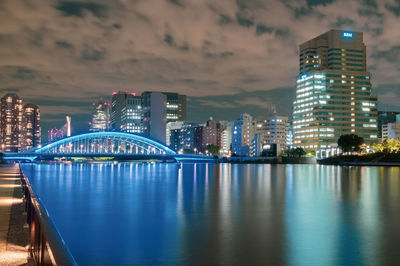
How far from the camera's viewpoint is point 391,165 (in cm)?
13288

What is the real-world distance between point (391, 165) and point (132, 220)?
128 m

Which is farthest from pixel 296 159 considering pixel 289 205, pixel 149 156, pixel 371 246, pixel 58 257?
pixel 58 257

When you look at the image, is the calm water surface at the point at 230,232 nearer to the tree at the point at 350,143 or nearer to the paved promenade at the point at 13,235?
the paved promenade at the point at 13,235

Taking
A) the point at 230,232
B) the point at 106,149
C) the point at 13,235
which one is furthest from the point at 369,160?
the point at 13,235

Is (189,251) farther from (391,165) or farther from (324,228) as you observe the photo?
(391,165)

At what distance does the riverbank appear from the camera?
135 meters

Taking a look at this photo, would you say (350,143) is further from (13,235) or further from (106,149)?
(13,235)

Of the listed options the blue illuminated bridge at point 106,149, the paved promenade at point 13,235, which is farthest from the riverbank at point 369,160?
the paved promenade at point 13,235

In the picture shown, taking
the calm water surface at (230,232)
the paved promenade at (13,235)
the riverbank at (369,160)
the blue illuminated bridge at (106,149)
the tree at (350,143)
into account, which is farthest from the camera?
the tree at (350,143)

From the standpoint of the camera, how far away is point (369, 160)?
144 meters

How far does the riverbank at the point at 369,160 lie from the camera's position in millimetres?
134750

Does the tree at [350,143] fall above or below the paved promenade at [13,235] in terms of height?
above

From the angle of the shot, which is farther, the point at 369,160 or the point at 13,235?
the point at 369,160

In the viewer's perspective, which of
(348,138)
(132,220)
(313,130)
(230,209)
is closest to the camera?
(132,220)
